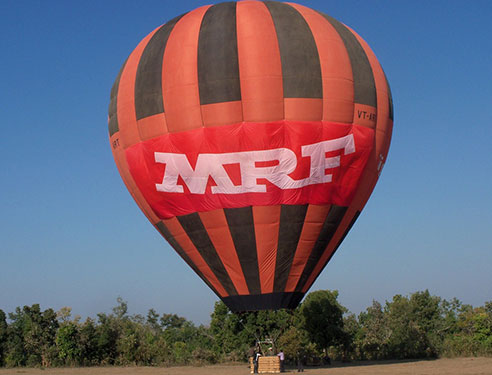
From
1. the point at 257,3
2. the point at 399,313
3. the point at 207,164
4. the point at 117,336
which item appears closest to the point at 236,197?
the point at 207,164

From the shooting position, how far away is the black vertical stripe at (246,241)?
20.2 meters

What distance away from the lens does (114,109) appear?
74.4 ft

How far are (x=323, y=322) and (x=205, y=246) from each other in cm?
1731

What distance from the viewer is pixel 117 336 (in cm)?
3462

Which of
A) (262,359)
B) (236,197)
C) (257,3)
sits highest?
(257,3)

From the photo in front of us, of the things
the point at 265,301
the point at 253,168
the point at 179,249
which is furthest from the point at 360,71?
the point at 179,249

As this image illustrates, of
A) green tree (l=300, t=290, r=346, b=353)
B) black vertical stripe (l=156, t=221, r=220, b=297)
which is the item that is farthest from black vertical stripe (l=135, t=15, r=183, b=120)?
green tree (l=300, t=290, r=346, b=353)

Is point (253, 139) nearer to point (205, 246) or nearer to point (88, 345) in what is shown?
point (205, 246)

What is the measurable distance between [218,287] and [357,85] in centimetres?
861

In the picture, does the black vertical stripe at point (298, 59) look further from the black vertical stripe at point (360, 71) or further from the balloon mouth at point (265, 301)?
the balloon mouth at point (265, 301)

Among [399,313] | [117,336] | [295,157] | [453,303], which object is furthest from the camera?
[453,303]

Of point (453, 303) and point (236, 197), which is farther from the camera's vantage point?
point (453, 303)

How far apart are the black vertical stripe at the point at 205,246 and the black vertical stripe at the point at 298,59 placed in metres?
5.32

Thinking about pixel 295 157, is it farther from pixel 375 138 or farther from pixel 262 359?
pixel 262 359
